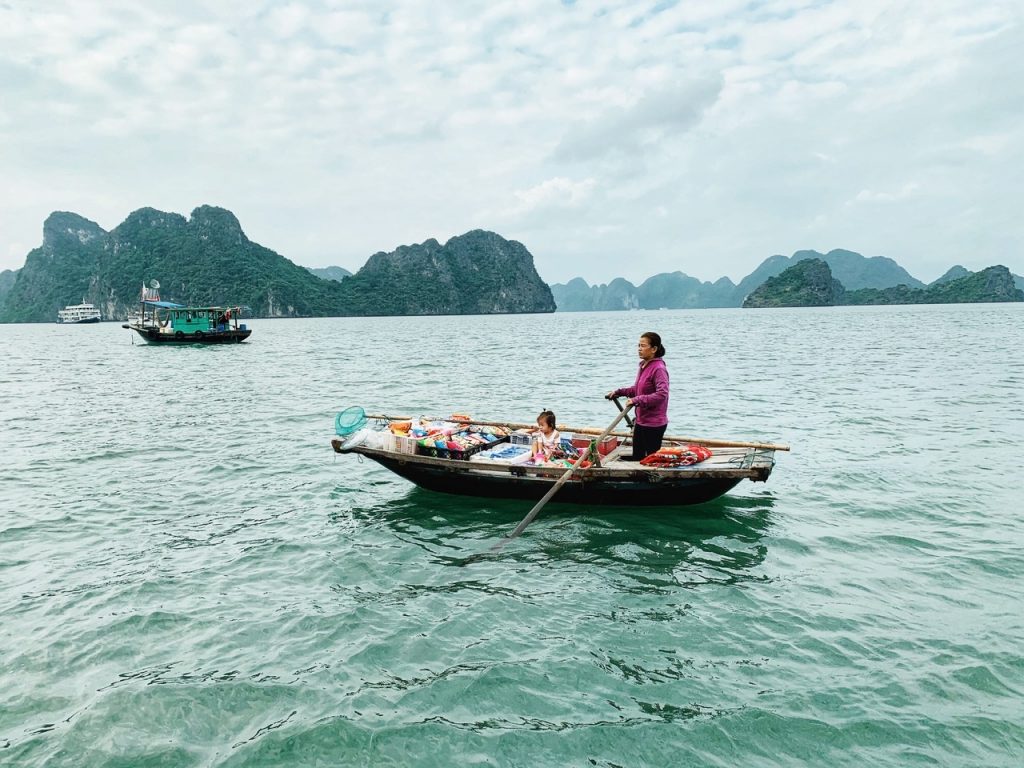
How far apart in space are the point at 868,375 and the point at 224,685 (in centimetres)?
3120

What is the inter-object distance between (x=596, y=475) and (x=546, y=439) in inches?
57.0

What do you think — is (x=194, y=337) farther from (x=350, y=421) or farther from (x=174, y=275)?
(x=174, y=275)

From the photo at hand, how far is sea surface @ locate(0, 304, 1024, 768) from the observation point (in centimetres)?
515

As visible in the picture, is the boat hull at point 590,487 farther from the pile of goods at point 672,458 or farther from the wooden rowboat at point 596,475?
the pile of goods at point 672,458

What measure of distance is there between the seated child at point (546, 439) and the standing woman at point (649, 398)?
1.24m

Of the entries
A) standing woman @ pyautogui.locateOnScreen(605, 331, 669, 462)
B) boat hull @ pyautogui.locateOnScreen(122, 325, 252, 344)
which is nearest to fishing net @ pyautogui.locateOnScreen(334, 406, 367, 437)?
standing woman @ pyautogui.locateOnScreen(605, 331, 669, 462)

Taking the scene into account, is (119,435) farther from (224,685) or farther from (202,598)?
(224,685)

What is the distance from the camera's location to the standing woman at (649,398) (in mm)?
9992

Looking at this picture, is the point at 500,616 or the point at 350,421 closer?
the point at 500,616

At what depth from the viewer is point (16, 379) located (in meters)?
34.5

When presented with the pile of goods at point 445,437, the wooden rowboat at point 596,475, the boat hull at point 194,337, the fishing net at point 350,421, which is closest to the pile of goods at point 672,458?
the wooden rowboat at point 596,475

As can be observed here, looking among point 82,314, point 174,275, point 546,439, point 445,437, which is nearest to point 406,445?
point 445,437

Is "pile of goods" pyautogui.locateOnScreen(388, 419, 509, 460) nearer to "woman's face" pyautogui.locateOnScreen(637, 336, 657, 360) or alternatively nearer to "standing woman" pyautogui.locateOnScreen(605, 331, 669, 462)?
"standing woman" pyautogui.locateOnScreen(605, 331, 669, 462)

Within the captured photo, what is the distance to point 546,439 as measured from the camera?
11.1 m
